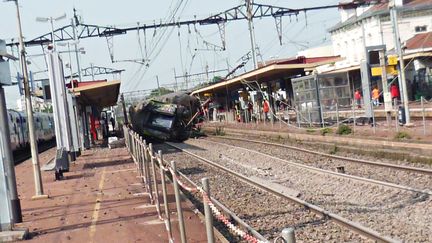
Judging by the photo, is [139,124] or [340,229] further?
[139,124]

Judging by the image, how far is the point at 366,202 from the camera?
38.6 ft

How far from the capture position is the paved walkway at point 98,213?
961cm

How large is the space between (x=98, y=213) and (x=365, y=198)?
201 inches

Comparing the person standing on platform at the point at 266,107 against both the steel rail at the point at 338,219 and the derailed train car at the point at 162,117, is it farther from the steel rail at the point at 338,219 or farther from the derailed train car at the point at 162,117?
the steel rail at the point at 338,219

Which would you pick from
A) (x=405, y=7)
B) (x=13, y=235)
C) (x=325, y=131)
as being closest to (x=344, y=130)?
(x=325, y=131)

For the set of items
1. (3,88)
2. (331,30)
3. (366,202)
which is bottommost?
(366,202)

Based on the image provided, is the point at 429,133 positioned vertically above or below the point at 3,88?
below

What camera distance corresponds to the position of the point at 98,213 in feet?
38.6

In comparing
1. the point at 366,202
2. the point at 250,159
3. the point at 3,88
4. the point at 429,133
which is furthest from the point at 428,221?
the point at 250,159

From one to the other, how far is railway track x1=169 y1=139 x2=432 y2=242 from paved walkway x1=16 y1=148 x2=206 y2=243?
2699 mm

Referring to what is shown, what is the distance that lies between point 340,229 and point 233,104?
47.4 meters

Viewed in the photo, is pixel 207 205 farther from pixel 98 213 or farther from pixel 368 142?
pixel 368 142

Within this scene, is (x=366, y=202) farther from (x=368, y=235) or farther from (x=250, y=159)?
(x=250, y=159)

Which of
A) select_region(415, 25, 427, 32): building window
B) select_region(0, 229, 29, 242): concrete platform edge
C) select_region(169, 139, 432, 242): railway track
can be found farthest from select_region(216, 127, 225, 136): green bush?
select_region(0, 229, 29, 242): concrete platform edge
